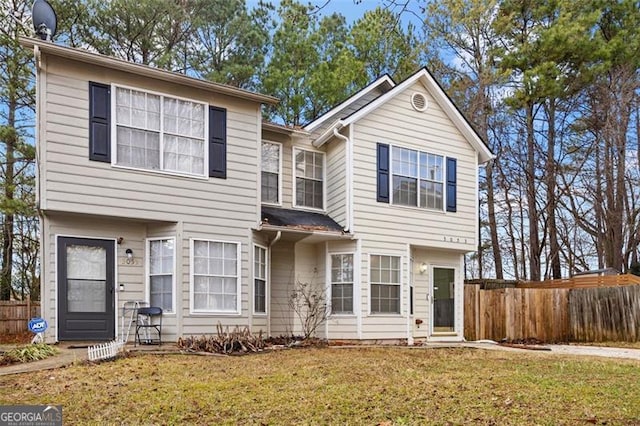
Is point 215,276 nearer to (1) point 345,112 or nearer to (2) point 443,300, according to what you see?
(1) point 345,112

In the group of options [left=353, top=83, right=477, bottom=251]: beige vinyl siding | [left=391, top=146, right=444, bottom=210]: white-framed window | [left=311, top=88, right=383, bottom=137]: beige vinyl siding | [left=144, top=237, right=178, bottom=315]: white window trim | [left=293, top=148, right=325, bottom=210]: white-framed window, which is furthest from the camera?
[left=311, top=88, right=383, bottom=137]: beige vinyl siding

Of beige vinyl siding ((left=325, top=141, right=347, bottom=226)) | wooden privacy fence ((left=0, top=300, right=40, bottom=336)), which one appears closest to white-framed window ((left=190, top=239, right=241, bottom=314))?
beige vinyl siding ((left=325, top=141, right=347, bottom=226))

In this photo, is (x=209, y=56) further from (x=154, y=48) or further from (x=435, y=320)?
(x=435, y=320)

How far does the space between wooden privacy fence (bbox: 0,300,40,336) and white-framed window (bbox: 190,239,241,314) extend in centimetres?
654

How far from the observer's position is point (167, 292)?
1012cm

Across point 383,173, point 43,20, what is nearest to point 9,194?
point 43,20

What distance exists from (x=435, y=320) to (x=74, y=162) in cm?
939

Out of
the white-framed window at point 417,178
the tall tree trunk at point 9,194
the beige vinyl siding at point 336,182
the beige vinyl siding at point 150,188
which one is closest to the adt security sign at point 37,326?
the beige vinyl siding at point 150,188

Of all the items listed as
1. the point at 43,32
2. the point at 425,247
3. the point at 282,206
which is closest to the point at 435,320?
the point at 425,247

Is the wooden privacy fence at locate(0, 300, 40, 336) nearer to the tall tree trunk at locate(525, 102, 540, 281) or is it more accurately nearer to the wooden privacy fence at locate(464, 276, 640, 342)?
the wooden privacy fence at locate(464, 276, 640, 342)

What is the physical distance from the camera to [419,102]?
13.3 metres

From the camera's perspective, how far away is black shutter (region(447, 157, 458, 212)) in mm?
13664

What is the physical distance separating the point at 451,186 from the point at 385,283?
331 cm

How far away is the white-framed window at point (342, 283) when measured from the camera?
Answer: 12172mm
